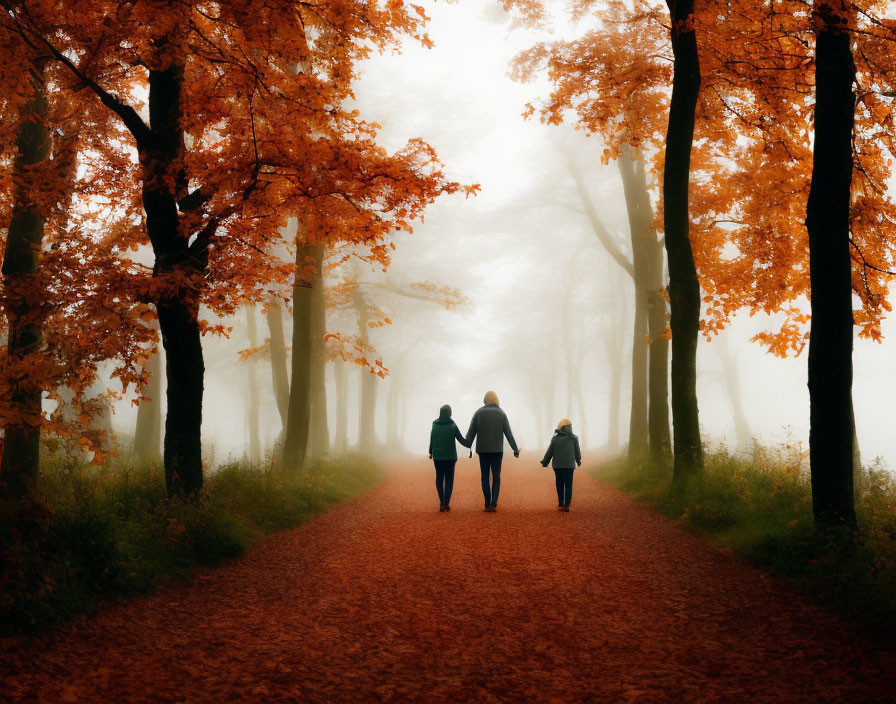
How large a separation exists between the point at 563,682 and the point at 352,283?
50.0 ft

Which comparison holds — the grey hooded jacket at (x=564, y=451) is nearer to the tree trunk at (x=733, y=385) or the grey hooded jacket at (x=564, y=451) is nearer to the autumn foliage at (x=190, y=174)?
the autumn foliage at (x=190, y=174)

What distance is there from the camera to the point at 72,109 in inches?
356

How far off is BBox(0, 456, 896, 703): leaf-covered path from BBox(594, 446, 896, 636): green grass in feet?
0.81

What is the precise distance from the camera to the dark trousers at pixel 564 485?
34.8ft

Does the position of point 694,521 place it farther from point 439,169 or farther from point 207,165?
point 207,165

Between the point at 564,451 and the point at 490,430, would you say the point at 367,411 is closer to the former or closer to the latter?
the point at 490,430

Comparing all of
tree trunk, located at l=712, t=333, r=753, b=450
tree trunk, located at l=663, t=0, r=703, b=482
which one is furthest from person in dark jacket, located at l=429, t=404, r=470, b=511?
tree trunk, located at l=712, t=333, r=753, b=450

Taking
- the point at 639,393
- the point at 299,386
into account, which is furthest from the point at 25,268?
the point at 639,393

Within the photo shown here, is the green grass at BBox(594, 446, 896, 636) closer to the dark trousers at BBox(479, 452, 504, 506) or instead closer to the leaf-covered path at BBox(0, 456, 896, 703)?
the leaf-covered path at BBox(0, 456, 896, 703)

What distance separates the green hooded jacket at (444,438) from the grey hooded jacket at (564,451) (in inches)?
63.2

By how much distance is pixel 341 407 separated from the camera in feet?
99.0

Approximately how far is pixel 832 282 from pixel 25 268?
33.5 feet

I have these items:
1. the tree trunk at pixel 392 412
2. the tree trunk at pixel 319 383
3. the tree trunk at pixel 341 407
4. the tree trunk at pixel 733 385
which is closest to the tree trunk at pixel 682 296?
the tree trunk at pixel 319 383

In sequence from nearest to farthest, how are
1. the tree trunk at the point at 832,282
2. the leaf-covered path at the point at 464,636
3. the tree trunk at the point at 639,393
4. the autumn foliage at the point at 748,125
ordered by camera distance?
the leaf-covered path at the point at 464,636, the tree trunk at the point at 832,282, the autumn foliage at the point at 748,125, the tree trunk at the point at 639,393
